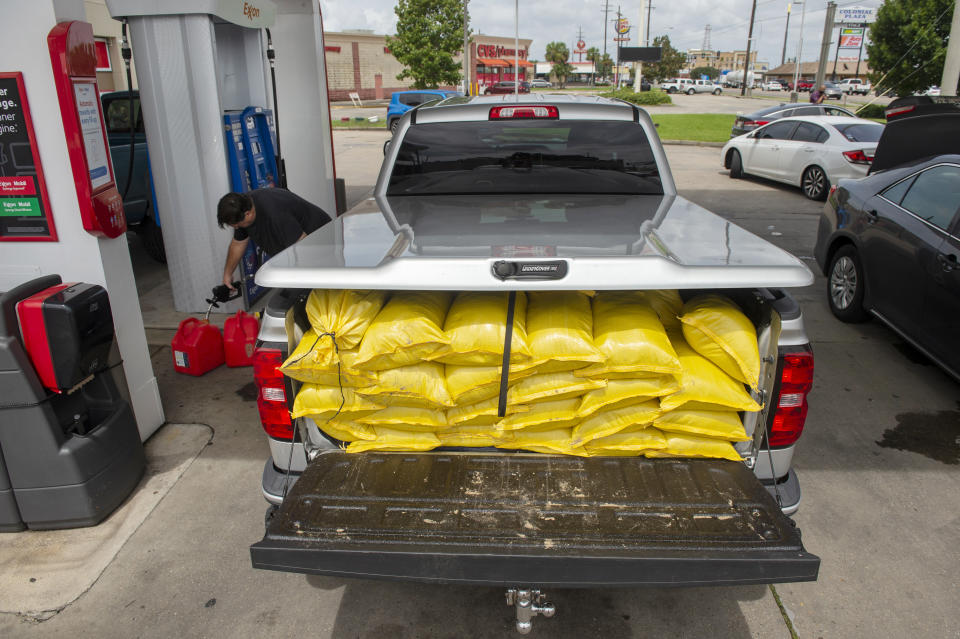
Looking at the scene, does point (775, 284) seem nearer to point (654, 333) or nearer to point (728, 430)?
point (654, 333)

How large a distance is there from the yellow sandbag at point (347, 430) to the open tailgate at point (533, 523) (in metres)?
0.07

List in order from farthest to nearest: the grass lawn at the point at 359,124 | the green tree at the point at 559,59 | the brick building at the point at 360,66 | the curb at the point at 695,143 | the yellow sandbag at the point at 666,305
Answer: the green tree at the point at 559,59 → the brick building at the point at 360,66 → the grass lawn at the point at 359,124 → the curb at the point at 695,143 → the yellow sandbag at the point at 666,305

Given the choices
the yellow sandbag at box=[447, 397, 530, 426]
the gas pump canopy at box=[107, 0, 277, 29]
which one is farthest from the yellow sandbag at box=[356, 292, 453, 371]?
the gas pump canopy at box=[107, 0, 277, 29]

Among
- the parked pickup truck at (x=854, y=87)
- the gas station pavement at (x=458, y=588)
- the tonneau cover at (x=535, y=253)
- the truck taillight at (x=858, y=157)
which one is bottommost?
the gas station pavement at (x=458, y=588)

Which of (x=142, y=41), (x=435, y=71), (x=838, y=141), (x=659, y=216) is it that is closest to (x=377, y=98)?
(x=435, y=71)

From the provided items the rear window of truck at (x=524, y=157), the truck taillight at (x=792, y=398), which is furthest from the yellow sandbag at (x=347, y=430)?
the rear window of truck at (x=524, y=157)

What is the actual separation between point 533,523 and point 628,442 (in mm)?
555

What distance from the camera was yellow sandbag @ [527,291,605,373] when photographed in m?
2.36

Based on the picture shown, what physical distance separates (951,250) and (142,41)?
6606mm

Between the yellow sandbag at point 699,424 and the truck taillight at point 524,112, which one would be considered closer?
the yellow sandbag at point 699,424

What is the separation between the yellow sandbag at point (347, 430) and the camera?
2.62 metres

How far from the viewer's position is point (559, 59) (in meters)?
117

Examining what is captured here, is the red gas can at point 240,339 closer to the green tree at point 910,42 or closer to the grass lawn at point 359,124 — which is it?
the grass lawn at point 359,124

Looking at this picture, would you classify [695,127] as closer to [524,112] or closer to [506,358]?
[524,112]
